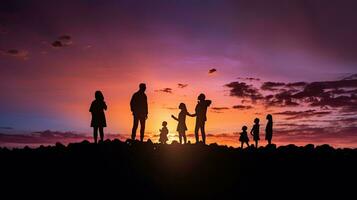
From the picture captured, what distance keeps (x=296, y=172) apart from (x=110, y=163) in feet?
25.9

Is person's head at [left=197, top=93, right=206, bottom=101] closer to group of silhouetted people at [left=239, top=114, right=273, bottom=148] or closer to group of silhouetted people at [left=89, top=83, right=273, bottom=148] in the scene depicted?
group of silhouetted people at [left=89, top=83, right=273, bottom=148]

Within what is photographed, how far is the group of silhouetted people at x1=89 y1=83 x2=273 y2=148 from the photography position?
73.8 feet

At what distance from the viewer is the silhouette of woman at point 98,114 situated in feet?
74.3

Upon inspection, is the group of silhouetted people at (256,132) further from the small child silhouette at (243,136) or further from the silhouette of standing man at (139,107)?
the silhouette of standing man at (139,107)

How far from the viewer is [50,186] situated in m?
17.8

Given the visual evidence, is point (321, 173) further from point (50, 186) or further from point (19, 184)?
point (19, 184)

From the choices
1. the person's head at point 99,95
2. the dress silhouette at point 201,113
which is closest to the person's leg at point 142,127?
the person's head at point 99,95

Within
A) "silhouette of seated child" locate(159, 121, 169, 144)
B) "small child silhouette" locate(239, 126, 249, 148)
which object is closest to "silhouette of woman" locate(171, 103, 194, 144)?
"silhouette of seated child" locate(159, 121, 169, 144)

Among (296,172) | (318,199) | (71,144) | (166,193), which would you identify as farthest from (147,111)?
(318,199)

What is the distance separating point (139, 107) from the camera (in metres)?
22.4

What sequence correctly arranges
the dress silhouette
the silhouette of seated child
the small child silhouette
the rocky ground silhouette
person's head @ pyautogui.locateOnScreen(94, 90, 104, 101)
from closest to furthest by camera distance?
the rocky ground silhouette, person's head @ pyautogui.locateOnScreen(94, 90, 104, 101), the dress silhouette, the silhouette of seated child, the small child silhouette

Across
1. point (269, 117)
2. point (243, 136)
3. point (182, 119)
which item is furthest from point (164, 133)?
point (269, 117)

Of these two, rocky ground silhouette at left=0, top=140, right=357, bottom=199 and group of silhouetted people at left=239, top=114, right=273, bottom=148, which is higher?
group of silhouetted people at left=239, top=114, right=273, bottom=148

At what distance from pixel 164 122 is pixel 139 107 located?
8370 mm
